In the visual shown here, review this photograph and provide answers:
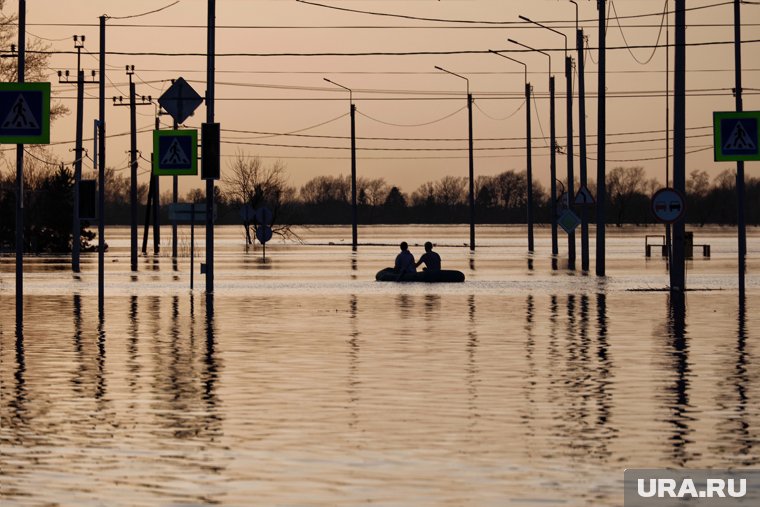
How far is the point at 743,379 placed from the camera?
64.1ft

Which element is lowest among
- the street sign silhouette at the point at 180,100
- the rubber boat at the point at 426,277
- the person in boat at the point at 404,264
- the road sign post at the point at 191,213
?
the rubber boat at the point at 426,277

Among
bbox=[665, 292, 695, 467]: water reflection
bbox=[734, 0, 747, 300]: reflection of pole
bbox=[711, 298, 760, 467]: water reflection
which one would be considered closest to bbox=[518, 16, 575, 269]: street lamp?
bbox=[734, 0, 747, 300]: reflection of pole

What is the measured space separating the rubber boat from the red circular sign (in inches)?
396

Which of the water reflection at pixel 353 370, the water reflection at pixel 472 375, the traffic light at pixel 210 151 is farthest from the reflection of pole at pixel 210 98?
the water reflection at pixel 472 375

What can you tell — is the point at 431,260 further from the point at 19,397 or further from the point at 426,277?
the point at 19,397

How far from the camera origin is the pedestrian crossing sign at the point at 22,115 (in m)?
28.2

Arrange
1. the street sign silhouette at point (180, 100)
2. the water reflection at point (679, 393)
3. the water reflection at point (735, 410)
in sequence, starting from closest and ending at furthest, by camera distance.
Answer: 1. the water reflection at point (735, 410)
2. the water reflection at point (679, 393)
3. the street sign silhouette at point (180, 100)

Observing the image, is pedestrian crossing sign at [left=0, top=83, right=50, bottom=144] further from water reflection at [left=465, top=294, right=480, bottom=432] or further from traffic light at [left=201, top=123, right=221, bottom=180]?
traffic light at [left=201, top=123, right=221, bottom=180]

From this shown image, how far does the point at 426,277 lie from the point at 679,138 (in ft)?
32.0

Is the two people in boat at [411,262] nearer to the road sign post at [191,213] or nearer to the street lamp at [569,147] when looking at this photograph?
the road sign post at [191,213]

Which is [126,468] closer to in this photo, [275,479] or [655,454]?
[275,479]

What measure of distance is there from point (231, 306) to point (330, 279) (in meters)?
15.4

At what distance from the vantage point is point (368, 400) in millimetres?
17469

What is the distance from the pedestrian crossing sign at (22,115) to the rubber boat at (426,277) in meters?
21.9
